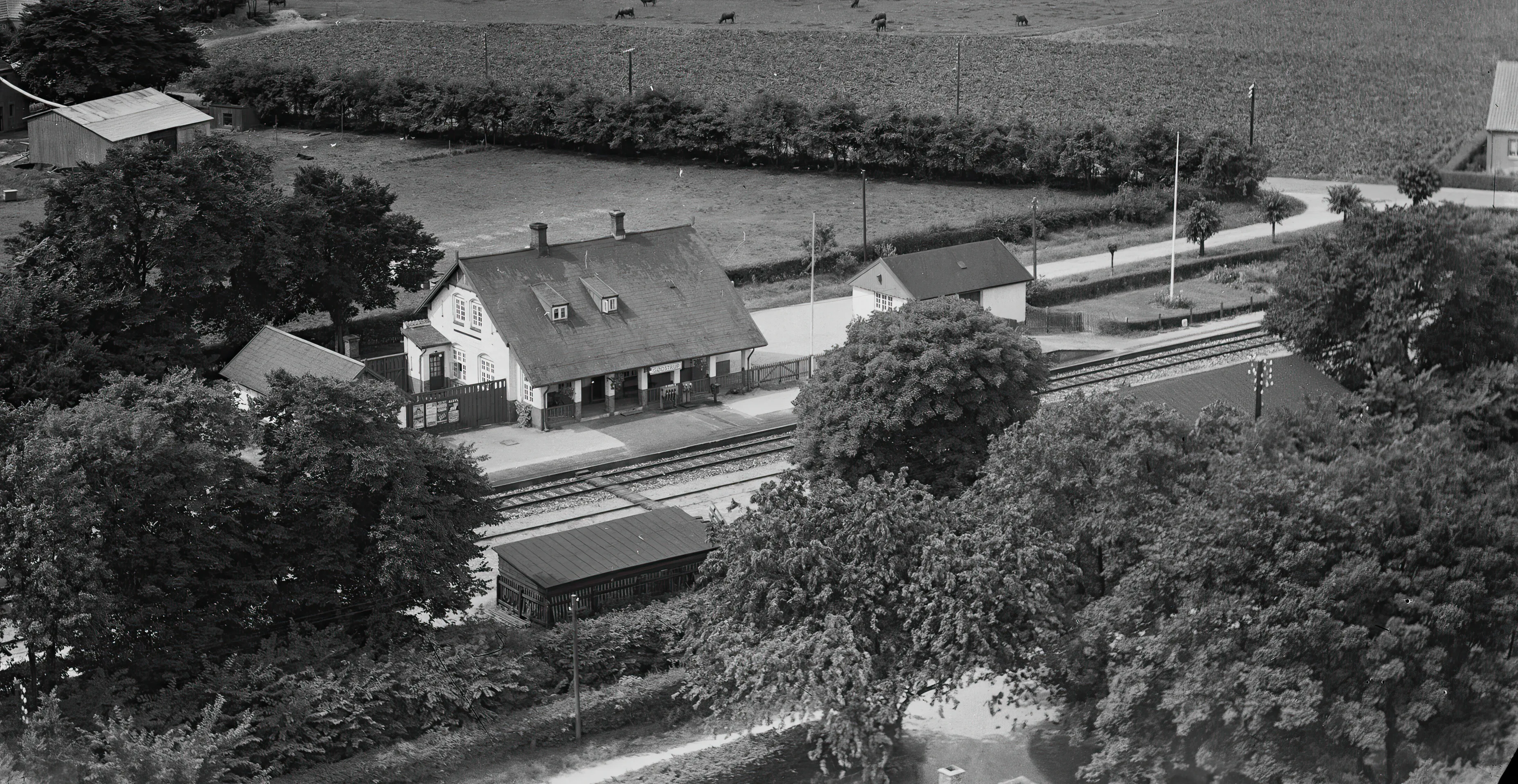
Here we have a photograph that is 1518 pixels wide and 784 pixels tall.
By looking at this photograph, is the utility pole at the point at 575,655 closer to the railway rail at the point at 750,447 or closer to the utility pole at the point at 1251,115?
the railway rail at the point at 750,447

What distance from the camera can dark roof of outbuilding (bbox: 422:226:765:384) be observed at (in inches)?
2024

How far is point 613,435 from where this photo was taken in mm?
50344

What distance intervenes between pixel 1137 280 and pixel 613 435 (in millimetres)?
25959

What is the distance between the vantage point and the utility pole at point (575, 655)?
32469 millimetres

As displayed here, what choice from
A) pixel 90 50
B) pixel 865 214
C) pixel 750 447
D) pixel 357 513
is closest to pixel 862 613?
pixel 357 513

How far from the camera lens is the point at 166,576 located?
32.2m

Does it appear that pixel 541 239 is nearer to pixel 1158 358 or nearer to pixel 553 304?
pixel 553 304

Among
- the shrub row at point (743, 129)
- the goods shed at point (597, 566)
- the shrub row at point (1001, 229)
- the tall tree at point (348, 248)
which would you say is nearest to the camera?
the goods shed at point (597, 566)

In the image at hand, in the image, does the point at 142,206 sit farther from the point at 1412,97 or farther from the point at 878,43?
the point at 878,43

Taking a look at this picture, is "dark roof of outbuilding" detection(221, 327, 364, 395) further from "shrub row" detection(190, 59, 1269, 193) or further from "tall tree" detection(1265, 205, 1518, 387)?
"shrub row" detection(190, 59, 1269, 193)

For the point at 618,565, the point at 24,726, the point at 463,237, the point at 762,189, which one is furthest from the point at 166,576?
the point at 762,189

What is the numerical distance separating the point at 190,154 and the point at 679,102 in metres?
42.0

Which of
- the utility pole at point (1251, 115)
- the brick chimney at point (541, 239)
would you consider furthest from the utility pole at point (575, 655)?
the utility pole at point (1251, 115)

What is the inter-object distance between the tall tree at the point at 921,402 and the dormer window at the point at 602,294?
13.1 metres
